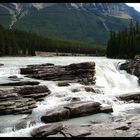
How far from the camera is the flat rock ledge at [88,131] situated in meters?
22.2

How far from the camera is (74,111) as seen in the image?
95.4 feet

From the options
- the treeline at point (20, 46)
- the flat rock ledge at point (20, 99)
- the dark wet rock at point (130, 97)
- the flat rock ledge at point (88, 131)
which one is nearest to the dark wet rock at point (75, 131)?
the flat rock ledge at point (88, 131)

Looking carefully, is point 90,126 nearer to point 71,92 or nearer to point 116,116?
point 116,116

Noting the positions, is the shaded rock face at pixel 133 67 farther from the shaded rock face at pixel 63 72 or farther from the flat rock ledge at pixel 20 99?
the flat rock ledge at pixel 20 99

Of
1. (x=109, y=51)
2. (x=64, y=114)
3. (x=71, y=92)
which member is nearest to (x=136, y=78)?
(x=71, y=92)

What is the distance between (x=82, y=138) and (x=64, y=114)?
6399 mm

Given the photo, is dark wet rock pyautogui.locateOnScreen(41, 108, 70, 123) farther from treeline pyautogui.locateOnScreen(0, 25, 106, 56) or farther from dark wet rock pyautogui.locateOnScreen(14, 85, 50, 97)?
treeline pyautogui.locateOnScreen(0, 25, 106, 56)

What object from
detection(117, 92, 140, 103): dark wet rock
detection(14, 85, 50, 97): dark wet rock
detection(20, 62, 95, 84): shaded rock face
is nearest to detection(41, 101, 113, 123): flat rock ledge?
detection(14, 85, 50, 97): dark wet rock

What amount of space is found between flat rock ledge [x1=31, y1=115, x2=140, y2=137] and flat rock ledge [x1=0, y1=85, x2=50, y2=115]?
6.05 meters

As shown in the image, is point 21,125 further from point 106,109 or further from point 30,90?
point 106,109

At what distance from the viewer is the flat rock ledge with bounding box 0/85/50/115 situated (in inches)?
1129

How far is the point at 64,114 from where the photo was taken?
2805 cm

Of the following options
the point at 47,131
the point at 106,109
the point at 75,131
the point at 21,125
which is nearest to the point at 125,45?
the point at 106,109

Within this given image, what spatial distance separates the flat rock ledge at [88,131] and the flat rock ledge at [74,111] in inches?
147
